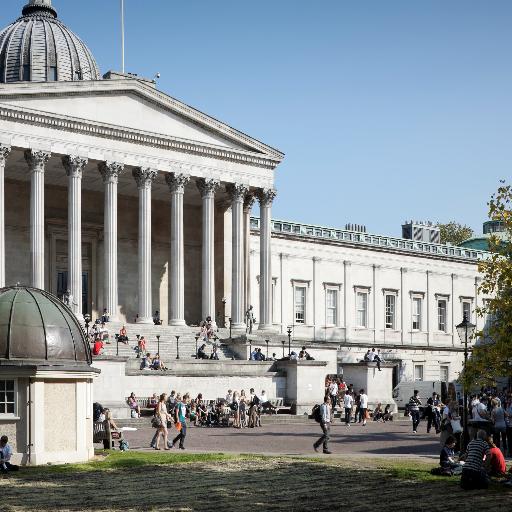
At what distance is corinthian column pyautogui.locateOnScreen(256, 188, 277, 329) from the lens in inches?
2181

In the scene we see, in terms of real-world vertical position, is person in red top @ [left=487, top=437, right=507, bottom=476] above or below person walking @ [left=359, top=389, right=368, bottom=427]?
above

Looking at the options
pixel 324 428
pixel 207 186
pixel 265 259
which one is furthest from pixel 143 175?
pixel 324 428

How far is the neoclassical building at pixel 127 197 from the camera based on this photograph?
4816cm

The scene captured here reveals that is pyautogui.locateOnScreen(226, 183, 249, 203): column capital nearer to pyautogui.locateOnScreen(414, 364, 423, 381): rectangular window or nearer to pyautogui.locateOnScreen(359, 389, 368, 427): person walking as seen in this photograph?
pyautogui.locateOnScreen(359, 389, 368, 427): person walking

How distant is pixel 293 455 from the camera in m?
26.3

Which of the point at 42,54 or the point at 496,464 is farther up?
the point at 42,54

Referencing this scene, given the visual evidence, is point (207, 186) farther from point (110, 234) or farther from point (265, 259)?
point (110, 234)

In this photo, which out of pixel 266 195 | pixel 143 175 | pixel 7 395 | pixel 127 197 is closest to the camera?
pixel 7 395

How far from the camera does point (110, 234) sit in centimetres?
5056

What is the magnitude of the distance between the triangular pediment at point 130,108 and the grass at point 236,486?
2896 centimetres

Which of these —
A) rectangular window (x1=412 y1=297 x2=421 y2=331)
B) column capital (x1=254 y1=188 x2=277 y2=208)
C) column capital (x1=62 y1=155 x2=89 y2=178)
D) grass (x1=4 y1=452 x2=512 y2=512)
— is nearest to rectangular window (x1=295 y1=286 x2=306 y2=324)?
rectangular window (x1=412 y1=297 x2=421 y2=331)

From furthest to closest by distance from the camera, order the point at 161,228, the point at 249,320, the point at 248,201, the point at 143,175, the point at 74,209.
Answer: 1. the point at 161,228
2. the point at 248,201
3. the point at 249,320
4. the point at 143,175
5. the point at 74,209

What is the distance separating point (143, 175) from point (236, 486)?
35.0 m

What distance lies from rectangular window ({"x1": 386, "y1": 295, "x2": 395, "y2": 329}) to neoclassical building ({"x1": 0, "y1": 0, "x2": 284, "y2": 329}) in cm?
2069
